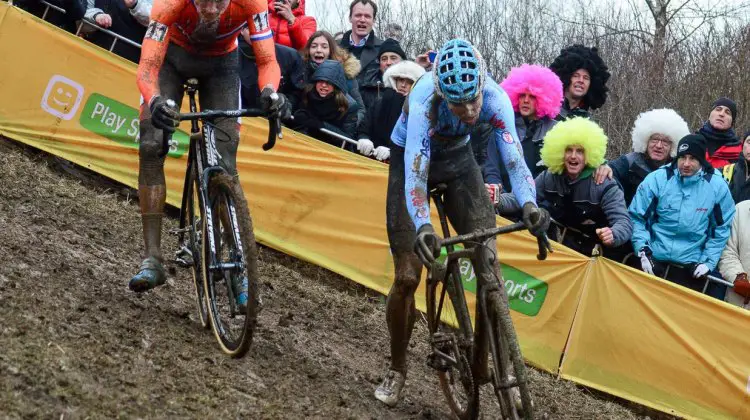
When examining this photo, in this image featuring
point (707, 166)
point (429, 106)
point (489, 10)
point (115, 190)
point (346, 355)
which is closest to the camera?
point (429, 106)

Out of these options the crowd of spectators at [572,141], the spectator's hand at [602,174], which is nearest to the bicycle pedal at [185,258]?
the crowd of spectators at [572,141]

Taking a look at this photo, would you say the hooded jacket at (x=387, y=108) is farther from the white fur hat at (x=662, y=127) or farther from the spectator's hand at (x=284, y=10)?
the white fur hat at (x=662, y=127)

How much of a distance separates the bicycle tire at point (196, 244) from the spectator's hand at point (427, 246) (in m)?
1.83

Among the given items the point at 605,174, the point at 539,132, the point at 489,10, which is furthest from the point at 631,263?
the point at 489,10

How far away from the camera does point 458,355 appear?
621cm

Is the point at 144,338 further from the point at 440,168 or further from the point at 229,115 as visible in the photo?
the point at 440,168

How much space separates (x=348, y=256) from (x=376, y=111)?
4.87 ft

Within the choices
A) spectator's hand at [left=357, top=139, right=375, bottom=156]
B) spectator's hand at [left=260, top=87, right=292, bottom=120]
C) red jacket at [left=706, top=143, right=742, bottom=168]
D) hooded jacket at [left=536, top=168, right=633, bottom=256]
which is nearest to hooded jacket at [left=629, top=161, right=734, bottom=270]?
hooded jacket at [left=536, top=168, right=633, bottom=256]

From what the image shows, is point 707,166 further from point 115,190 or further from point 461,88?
point 115,190

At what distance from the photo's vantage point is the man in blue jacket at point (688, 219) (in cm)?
928

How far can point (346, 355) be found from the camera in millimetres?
7996

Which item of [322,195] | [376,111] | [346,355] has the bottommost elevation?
[346,355]

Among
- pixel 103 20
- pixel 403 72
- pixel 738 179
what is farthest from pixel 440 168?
pixel 103 20

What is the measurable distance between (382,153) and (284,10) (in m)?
2.17
